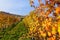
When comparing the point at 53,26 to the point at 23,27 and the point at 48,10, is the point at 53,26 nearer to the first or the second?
the point at 48,10

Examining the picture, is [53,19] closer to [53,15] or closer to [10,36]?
[53,15]

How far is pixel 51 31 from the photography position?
5.10m

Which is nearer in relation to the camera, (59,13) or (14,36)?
(59,13)

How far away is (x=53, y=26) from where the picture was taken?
5.04 meters

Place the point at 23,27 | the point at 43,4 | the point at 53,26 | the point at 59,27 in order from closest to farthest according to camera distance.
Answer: the point at 59,27, the point at 53,26, the point at 43,4, the point at 23,27

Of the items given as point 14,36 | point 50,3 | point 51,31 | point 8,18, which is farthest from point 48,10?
point 8,18

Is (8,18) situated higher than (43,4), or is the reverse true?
(43,4)

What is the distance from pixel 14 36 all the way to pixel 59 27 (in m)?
13.8

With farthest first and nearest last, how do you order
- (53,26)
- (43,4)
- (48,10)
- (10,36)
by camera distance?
(10,36) → (43,4) → (48,10) → (53,26)

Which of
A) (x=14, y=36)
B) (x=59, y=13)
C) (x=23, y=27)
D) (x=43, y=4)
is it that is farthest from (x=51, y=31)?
(x=23, y=27)

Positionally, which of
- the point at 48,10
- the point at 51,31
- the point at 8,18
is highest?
the point at 48,10

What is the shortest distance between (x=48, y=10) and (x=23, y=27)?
14.7 m

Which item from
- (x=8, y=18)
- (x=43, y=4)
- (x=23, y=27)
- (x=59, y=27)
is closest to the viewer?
(x=59, y=27)

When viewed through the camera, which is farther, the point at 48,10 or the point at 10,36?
the point at 10,36
